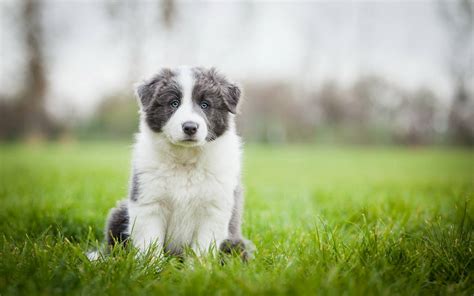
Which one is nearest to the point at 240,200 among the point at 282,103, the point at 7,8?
the point at 7,8

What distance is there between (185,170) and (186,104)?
0.50 m

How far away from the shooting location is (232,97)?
3299 mm

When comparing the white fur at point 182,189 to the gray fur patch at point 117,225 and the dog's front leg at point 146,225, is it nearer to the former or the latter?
the dog's front leg at point 146,225

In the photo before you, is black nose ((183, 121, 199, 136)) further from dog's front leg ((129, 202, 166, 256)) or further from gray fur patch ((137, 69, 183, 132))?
dog's front leg ((129, 202, 166, 256))

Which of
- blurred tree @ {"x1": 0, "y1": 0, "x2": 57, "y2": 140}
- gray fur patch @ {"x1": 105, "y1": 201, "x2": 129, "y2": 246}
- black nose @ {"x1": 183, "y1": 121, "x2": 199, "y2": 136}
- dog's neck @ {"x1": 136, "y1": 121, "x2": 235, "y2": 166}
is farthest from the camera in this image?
blurred tree @ {"x1": 0, "y1": 0, "x2": 57, "y2": 140}

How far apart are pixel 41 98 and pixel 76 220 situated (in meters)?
27.0

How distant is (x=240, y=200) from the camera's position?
11.2ft

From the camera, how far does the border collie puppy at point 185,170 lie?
2945 mm

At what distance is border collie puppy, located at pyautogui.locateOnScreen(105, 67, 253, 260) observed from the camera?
9.66 feet

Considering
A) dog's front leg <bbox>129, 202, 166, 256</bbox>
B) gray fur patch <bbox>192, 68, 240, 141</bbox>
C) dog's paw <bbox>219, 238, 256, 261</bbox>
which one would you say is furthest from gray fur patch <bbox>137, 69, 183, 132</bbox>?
dog's paw <bbox>219, 238, 256, 261</bbox>

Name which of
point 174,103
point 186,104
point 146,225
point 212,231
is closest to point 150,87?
point 174,103

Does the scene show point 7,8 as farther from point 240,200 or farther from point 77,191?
point 240,200

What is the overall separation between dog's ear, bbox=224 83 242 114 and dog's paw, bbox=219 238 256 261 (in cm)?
101

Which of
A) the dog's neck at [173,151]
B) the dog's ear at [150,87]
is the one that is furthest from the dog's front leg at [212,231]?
the dog's ear at [150,87]
